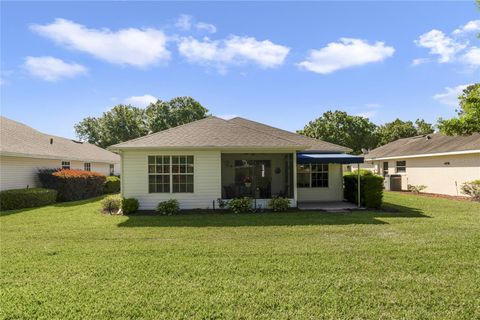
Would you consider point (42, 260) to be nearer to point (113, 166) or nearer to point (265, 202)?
point (265, 202)

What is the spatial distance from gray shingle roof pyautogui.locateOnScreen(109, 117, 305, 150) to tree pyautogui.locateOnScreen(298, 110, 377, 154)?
36.7 meters

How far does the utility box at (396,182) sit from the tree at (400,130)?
3156cm

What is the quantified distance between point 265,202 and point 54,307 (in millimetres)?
9882

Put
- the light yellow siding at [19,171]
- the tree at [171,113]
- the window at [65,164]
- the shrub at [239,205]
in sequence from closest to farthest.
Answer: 1. the shrub at [239,205]
2. the light yellow siding at [19,171]
3. the window at [65,164]
4. the tree at [171,113]

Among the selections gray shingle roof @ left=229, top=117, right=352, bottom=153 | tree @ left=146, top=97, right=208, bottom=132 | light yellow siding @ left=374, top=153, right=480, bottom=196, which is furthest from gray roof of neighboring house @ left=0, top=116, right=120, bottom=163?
tree @ left=146, top=97, right=208, bottom=132

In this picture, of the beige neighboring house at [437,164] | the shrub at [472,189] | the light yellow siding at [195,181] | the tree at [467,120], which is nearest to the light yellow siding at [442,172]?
the beige neighboring house at [437,164]

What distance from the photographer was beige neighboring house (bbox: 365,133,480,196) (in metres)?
18.3

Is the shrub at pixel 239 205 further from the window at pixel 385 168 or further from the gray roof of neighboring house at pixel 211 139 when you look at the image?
the window at pixel 385 168

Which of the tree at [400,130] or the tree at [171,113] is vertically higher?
the tree at [171,113]

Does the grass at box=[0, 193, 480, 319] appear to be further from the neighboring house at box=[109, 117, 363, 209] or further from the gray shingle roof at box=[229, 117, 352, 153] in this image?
the gray shingle roof at box=[229, 117, 352, 153]

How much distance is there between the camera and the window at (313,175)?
16578 mm

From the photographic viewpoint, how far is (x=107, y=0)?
36.8 ft

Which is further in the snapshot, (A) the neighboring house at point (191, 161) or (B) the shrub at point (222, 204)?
(B) the shrub at point (222, 204)

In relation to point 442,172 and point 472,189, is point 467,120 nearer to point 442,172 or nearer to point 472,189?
point 472,189
